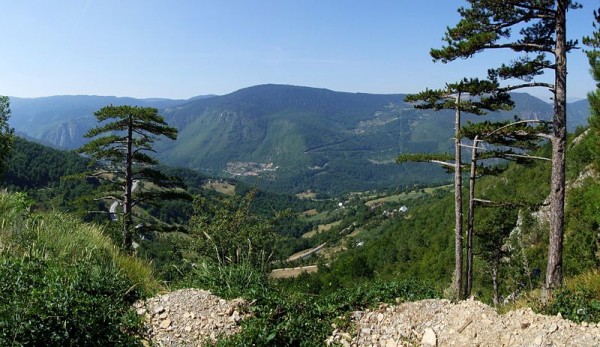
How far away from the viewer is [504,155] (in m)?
12.5

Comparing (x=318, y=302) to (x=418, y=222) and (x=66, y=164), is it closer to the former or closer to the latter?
(x=418, y=222)

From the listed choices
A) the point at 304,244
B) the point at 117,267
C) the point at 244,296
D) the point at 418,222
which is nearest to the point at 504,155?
the point at 244,296

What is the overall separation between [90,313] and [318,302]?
3920 millimetres

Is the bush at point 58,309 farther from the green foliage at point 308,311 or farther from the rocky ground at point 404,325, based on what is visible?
the green foliage at point 308,311

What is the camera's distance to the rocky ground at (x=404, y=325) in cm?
528

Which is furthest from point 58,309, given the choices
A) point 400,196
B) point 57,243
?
point 400,196

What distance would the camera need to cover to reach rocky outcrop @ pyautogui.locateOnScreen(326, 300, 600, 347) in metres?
5.15

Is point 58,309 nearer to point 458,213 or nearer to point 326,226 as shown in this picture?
point 458,213

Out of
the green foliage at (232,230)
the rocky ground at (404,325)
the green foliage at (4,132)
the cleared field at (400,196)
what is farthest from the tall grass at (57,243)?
the cleared field at (400,196)

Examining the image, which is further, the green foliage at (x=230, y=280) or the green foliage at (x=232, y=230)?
the green foliage at (x=232, y=230)

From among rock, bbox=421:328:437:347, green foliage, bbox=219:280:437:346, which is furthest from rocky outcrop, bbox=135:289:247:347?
rock, bbox=421:328:437:347

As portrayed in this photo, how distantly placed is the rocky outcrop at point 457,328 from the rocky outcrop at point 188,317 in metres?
1.61

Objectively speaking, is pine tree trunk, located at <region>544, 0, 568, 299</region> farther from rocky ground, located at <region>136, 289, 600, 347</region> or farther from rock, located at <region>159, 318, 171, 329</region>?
rock, located at <region>159, 318, 171, 329</region>

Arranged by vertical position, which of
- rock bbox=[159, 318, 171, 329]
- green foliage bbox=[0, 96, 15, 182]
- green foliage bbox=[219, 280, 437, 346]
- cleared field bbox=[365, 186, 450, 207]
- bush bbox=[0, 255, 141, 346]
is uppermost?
green foliage bbox=[0, 96, 15, 182]
